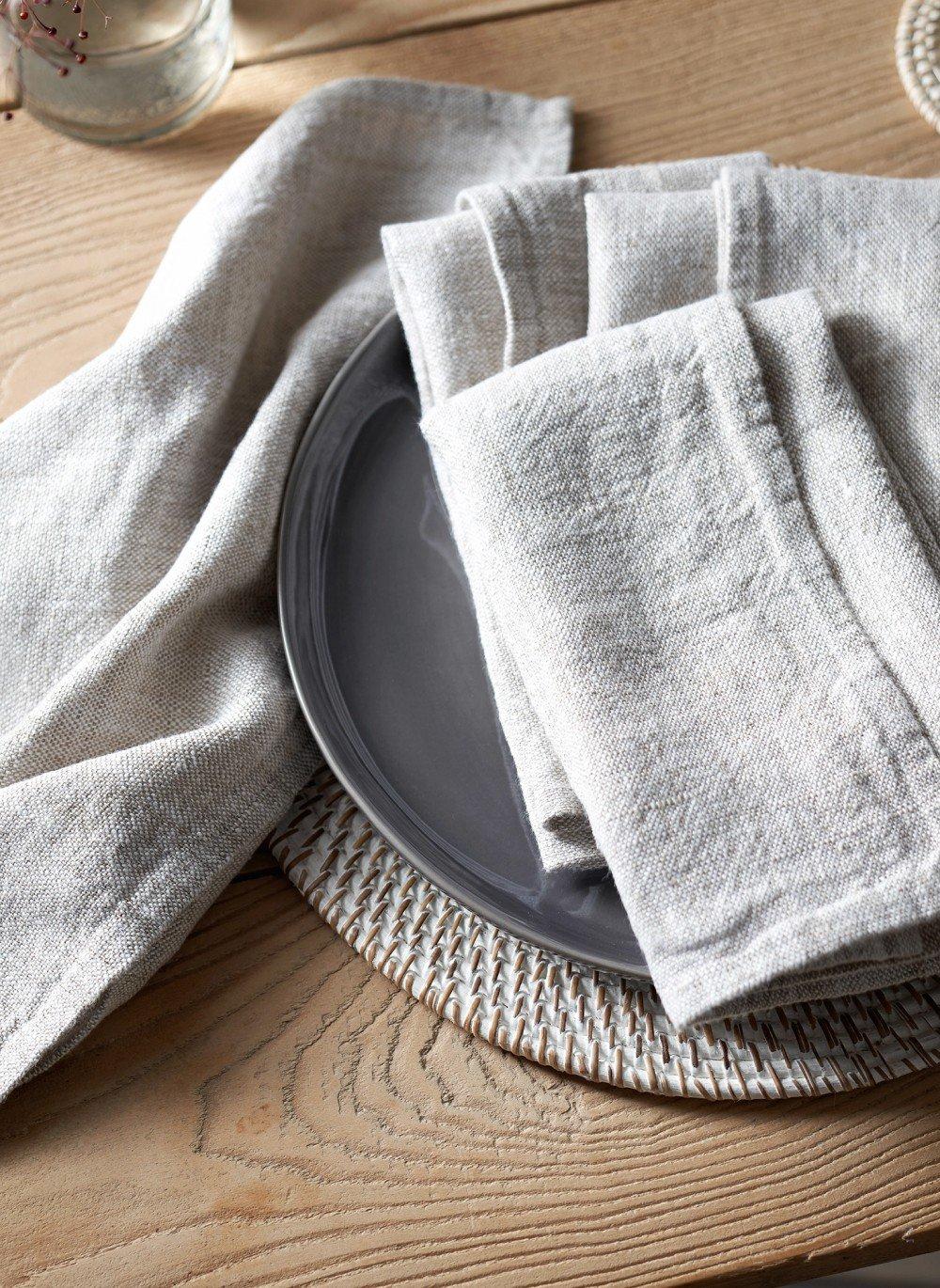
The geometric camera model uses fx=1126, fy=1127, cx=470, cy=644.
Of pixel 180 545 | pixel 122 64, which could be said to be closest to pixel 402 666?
pixel 180 545

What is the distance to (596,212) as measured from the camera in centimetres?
49

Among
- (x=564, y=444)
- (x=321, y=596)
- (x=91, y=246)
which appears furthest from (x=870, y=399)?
(x=91, y=246)

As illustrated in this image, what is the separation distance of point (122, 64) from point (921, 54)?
0.44 m

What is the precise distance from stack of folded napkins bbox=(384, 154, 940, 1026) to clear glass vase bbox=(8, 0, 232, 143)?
21cm

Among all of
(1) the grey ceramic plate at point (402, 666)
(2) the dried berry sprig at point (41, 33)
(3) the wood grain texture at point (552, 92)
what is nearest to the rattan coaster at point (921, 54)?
(3) the wood grain texture at point (552, 92)

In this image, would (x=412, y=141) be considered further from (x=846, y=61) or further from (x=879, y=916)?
(x=879, y=916)

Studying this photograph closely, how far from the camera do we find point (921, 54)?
64 cm

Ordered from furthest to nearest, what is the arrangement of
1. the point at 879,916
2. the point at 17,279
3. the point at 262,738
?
the point at 17,279
the point at 262,738
the point at 879,916

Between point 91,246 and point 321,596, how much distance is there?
0.26 meters

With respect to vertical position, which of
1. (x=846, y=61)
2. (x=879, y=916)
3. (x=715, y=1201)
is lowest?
(x=715, y=1201)

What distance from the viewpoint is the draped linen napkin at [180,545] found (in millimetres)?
450

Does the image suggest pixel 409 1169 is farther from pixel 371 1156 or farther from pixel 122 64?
pixel 122 64

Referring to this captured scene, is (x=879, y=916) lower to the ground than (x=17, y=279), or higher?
lower

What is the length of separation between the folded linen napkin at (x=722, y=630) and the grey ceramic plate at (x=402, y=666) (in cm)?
5
